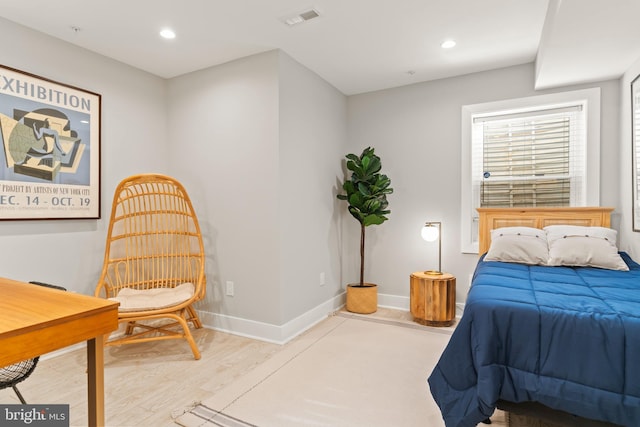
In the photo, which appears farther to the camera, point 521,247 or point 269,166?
point 269,166

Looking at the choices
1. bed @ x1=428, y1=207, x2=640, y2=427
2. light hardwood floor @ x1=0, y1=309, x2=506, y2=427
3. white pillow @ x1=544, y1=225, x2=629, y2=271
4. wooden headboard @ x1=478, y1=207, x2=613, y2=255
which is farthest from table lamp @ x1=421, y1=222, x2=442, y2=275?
light hardwood floor @ x1=0, y1=309, x2=506, y2=427

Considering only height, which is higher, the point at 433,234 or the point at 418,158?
the point at 418,158

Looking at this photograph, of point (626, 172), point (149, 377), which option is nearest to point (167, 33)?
point (149, 377)

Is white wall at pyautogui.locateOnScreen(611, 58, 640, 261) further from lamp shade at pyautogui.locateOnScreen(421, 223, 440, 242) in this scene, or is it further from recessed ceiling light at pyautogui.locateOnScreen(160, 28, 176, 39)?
recessed ceiling light at pyautogui.locateOnScreen(160, 28, 176, 39)

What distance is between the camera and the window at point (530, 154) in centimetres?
321

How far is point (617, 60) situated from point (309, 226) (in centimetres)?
283

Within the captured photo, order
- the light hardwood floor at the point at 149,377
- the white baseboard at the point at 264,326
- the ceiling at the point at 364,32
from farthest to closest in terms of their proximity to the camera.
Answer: the white baseboard at the point at 264,326 → the ceiling at the point at 364,32 → the light hardwood floor at the point at 149,377

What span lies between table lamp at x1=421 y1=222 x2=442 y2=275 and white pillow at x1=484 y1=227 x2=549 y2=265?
0.60 m

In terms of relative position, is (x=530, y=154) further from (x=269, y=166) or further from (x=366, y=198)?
(x=269, y=166)

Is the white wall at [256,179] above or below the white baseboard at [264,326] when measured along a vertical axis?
above

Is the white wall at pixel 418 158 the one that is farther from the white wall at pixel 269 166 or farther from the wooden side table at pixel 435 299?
the wooden side table at pixel 435 299

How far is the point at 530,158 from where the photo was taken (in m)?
3.52

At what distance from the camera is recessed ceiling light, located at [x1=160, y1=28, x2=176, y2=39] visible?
2.67m

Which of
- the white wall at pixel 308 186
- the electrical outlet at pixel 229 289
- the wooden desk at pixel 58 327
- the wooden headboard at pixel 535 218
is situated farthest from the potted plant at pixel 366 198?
the wooden desk at pixel 58 327
